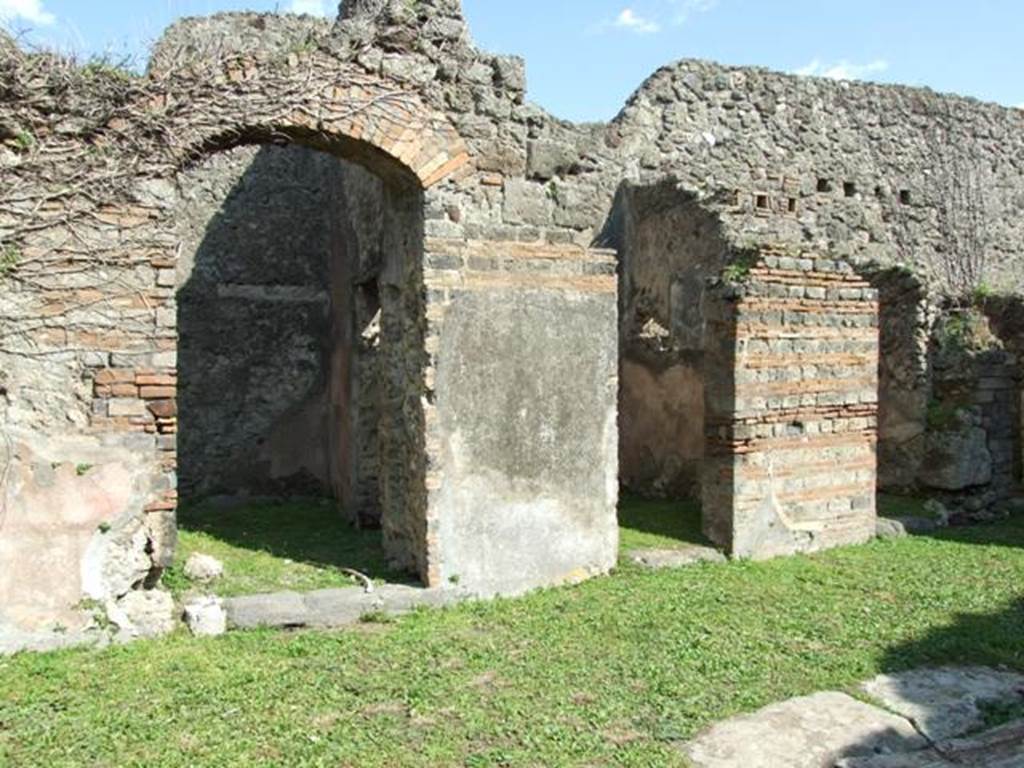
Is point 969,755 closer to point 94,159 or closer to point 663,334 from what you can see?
point 94,159

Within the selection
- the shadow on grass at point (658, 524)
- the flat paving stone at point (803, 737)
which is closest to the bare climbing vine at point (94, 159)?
the flat paving stone at point (803, 737)

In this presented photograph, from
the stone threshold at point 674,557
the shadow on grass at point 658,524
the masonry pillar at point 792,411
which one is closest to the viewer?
the stone threshold at point 674,557

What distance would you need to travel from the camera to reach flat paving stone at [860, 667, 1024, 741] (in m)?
4.04

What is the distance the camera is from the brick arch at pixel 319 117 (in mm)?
5121

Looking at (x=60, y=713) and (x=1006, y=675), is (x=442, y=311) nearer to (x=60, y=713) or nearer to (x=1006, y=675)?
(x=60, y=713)

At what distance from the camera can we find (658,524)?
7773 millimetres

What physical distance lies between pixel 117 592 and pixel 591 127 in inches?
309

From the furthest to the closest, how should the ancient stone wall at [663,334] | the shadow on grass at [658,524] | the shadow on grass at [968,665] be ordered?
the ancient stone wall at [663,334] < the shadow on grass at [658,524] < the shadow on grass at [968,665]

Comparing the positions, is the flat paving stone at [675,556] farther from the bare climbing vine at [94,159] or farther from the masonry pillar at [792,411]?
the bare climbing vine at [94,159]

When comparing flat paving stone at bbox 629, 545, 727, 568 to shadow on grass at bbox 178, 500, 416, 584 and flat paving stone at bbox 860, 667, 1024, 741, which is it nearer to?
shadow on grass at bbox 178, 500, 416, 584

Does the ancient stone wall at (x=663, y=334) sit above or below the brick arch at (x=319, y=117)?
below

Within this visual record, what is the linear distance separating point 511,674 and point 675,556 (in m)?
2.53

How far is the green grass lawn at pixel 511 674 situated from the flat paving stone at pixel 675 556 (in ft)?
0.75

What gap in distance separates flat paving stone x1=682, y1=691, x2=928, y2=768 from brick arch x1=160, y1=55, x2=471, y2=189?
11.8 feet
